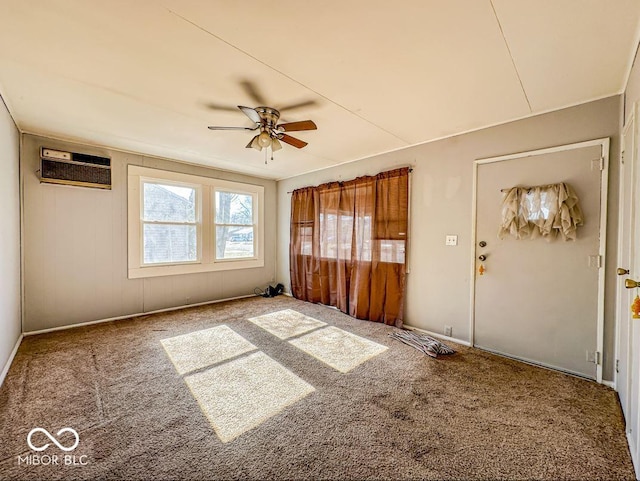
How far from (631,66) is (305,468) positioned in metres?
3.38

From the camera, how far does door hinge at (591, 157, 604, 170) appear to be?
7.66 feet

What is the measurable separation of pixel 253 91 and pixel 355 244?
257cm

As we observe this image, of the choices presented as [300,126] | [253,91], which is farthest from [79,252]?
[300,126]

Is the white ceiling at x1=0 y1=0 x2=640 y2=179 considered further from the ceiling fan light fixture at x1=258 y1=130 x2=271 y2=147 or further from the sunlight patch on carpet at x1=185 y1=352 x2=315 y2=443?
the sunlight patch on carpet at x1=185 y1=352 x2=315 y2=443

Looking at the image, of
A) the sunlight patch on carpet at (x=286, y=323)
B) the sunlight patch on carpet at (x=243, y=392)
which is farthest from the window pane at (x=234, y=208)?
the sunlight patch on carpet at (x=243, y=392)

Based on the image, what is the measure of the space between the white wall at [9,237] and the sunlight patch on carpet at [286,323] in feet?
7.96

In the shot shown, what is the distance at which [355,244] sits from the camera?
4.21m

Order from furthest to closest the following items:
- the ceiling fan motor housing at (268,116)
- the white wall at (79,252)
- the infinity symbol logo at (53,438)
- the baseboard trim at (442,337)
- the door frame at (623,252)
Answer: the white wall at (79,252) → the baseboard trim at (442,337) → the ceiling fan motor housing at (268,116) → the door frame at (623,252) → the infinity symbol logo at (53,438)

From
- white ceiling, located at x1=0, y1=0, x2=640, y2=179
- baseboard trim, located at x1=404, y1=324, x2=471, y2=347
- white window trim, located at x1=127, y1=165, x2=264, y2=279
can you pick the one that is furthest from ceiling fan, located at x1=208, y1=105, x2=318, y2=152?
baseboard trim, located at x1=404, y1=324, x2=471, y2=347

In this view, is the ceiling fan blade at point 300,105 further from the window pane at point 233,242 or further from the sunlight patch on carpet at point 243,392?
the window pane at point 233,242

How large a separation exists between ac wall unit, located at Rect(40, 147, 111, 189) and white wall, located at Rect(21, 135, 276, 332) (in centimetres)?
10

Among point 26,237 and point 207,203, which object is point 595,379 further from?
point 26,237

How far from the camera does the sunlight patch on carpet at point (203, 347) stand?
2689 mm

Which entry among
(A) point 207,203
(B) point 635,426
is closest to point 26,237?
(A) point 207,203
